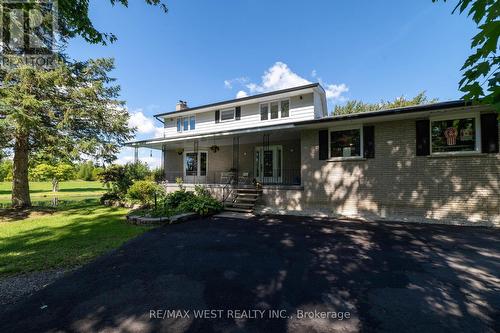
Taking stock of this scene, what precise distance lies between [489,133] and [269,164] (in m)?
10.1

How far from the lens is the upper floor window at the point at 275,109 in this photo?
15.7 m

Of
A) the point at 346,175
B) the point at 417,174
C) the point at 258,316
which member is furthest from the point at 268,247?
the point at 417,174

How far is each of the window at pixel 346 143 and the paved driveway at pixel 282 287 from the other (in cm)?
452

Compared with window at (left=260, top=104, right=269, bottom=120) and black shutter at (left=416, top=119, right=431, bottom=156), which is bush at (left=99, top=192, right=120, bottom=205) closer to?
window at (left=260, top=104, right=269, bottom=120)

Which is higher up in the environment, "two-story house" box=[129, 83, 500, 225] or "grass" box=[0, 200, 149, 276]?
"two-story house" box=[129, 83, 500, 225]

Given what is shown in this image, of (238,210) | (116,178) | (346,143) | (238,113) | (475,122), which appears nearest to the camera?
(475,122)

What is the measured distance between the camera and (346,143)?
1021 centimetres

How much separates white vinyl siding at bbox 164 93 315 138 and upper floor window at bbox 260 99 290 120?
0.45 feet

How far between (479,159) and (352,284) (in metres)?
7.74

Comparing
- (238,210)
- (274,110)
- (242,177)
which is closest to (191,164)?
(242,177)

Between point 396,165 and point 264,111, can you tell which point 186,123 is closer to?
point 264,111

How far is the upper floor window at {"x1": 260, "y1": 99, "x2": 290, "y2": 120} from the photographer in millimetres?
15711

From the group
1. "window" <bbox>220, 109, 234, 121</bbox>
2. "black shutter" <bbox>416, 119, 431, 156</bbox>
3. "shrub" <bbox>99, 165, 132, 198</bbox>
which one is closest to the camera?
"black shutter" <bbox>416, 119, 431, 156</bbox>

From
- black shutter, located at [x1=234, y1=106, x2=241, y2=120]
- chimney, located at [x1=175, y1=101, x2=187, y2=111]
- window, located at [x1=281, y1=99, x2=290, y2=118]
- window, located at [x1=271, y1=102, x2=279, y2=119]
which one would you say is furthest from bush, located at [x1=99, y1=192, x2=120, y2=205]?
window, located at [x1=281, y1=99, x2=290, y2=118]
